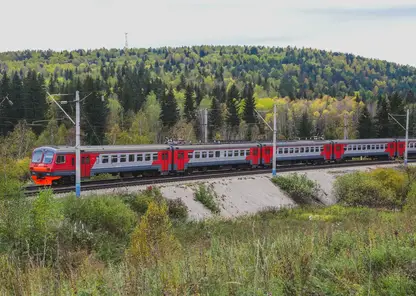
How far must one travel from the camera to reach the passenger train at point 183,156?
29438 mm

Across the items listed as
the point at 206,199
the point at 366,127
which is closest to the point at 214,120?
the point at 366,127

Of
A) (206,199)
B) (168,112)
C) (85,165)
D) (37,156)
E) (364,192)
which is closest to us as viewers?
(37,156)

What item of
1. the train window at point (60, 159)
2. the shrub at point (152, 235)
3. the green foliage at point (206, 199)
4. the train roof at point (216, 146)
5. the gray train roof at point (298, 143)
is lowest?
the green foliage at point (206, 199)

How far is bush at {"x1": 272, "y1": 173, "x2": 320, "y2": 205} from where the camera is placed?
123ft

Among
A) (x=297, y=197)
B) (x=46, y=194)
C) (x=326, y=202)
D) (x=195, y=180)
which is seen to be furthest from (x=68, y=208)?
(x=326, y=202)

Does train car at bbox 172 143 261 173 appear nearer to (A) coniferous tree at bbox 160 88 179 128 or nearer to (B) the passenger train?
(B) the passenger train

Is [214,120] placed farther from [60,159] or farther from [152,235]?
[152,235]

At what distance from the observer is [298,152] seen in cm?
4784

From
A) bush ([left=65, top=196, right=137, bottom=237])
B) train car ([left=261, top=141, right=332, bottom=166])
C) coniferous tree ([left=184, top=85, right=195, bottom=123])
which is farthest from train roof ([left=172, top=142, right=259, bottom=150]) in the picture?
coniferous tree ([left=184, top=85, right=195, bottom=123])

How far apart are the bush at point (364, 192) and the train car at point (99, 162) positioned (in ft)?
46.1

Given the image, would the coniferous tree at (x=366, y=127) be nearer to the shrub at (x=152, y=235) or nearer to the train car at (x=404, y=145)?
the train car at (x=404, y=145)

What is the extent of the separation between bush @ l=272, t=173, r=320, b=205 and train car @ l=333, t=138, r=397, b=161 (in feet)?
48.0

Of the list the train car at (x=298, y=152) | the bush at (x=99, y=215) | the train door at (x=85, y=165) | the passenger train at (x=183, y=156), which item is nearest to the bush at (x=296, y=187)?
the passenger train at (x=183, y=156)

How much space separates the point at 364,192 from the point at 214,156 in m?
12.3
